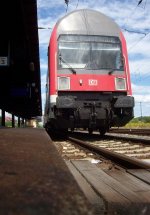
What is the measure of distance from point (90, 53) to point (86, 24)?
3.49 feet

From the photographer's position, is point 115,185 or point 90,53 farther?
point 90,53

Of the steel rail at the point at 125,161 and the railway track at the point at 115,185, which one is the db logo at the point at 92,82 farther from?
the steel rail at the point at 125,161

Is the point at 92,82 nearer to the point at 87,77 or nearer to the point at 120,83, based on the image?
the point at 87,77

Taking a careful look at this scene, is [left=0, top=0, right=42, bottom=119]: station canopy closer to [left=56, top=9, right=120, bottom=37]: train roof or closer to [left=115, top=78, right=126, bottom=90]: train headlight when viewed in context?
[left=56, top=9, right=120, bottom=37]: train roof

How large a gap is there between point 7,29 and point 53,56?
238 cm

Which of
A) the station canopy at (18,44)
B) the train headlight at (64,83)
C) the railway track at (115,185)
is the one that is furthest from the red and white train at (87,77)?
the railway track at (115,185)

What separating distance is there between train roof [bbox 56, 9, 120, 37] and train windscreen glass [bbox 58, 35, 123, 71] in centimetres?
20

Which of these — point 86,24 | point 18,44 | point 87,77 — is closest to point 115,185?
point 87,77

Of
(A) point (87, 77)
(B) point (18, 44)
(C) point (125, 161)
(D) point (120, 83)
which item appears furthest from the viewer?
(B) point (18, 44)

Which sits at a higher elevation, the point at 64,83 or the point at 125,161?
the point at 64,83

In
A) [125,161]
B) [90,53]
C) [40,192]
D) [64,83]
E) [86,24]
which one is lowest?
[125,161]

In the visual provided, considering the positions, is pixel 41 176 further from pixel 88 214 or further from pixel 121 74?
pixel 121 74

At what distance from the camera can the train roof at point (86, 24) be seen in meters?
11.6

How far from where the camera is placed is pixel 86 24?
1184cm
